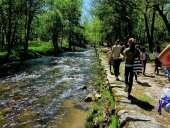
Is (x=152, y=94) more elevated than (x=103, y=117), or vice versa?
(x=152, y=94)

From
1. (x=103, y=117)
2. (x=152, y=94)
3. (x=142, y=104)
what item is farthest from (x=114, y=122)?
(x=152, y=94)

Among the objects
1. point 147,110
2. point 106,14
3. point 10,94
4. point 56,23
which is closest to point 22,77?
point 10,94

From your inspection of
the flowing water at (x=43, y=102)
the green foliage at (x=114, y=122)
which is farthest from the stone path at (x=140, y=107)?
the flowing water at (x=43, y=102)

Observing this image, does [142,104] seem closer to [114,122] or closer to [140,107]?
[140,107]

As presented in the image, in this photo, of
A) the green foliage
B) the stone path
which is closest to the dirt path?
the stone path

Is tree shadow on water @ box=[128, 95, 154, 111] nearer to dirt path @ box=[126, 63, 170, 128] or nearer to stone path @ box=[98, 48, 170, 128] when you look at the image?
stone path @ box=[98, 48, 170, 128]

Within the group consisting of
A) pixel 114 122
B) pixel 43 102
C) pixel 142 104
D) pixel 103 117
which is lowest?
pixel 43 102

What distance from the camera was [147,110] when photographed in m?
11.1

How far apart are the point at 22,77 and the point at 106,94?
11122mm

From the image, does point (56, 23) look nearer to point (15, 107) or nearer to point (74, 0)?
point (74, 0)

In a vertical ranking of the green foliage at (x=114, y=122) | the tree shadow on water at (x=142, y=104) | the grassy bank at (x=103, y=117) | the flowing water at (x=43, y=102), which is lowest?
the flowing water at (x=43, y=102)

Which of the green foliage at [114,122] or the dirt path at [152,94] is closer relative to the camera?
the green foliage at [114,122]

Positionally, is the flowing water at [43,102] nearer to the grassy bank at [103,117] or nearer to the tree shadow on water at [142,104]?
the grassy bank at [103,117]

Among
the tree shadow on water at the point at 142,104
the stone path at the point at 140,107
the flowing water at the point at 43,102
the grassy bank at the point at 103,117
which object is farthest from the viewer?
the flowing water at the point at 43,102
